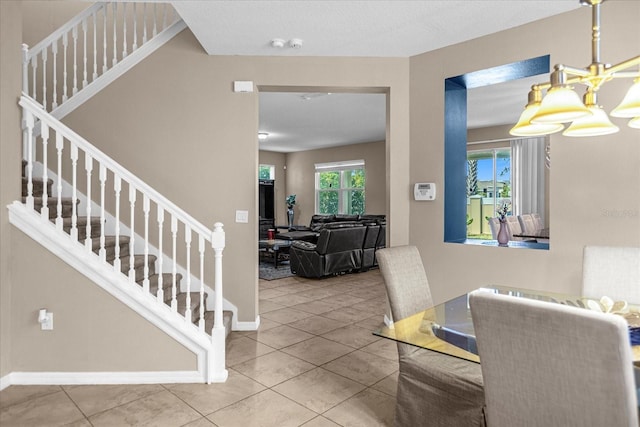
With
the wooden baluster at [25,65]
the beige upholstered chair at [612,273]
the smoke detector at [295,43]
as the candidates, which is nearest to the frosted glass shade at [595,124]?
the beige upholstered chair at [612,273]

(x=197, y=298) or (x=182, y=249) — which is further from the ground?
(x=182, y=249)

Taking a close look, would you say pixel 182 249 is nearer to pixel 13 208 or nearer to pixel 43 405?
pixel 13 208

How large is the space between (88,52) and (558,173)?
4.81m

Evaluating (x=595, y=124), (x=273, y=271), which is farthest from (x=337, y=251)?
(x=595, y=124)

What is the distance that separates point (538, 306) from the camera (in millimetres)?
1026

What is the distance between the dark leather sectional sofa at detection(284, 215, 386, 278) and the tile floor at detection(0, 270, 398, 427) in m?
2.57

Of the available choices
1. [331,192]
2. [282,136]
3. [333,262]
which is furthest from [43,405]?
[331,192]

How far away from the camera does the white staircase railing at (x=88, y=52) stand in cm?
383

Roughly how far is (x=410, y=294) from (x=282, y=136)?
7.46 m

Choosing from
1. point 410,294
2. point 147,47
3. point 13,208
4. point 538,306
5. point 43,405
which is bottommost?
point 43,405

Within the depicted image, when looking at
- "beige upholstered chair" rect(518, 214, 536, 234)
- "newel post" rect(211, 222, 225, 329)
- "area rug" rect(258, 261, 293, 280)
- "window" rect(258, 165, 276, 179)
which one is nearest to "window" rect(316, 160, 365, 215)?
"window" rect(258, 165, 276, 179)

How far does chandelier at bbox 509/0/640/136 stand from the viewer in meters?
1.50

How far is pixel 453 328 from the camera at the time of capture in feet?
5.77

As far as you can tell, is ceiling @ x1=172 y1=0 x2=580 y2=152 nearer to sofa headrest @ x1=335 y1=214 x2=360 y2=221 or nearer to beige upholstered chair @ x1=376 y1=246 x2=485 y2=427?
beige upholstered chair @ x1=376 y1=246 x2=485 y2=427
